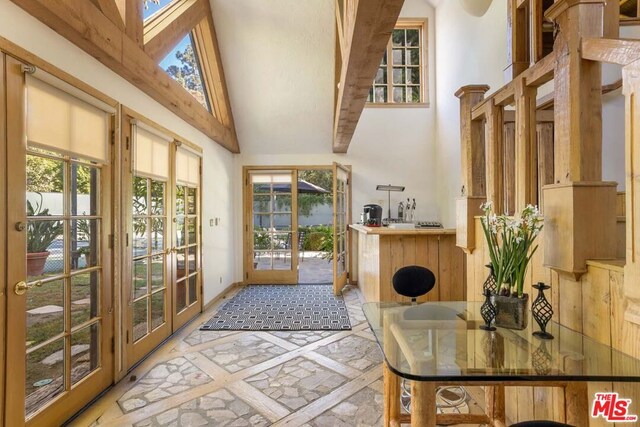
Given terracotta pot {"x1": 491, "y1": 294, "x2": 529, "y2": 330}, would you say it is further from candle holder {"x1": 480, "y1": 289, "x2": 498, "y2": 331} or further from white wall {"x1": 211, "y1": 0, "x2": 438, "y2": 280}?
white wall {"x1": 211, "y1": 0, "x2": 438, "y2": 280}

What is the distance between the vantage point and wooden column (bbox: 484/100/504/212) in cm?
206

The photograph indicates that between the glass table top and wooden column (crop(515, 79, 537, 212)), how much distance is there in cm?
72

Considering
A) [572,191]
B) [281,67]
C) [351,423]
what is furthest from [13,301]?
[281,67]

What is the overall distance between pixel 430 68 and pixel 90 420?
618cm

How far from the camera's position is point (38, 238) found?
1775 mm

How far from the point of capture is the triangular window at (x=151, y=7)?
9.11 ft

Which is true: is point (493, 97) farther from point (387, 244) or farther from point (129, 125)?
point (129, 125)

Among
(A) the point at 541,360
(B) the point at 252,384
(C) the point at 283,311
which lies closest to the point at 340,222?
(C) the point at 283,311

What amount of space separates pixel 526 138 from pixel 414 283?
1.21 metres

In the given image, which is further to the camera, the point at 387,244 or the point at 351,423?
the point at 387,244

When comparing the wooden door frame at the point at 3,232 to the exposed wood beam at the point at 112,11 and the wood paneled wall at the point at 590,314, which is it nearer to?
the exposed wood beam at the point at 112,11

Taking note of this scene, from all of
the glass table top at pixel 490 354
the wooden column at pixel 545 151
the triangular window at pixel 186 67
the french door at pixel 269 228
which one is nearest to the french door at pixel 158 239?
the triangular window at pixel 186 67

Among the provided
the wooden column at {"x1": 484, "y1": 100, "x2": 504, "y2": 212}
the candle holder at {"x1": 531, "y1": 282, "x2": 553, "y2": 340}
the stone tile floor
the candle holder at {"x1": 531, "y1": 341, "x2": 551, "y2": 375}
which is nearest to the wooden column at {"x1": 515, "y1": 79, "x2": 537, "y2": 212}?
the wooden column at {"x1": 484, "y1": 100, "x2": 504, "y2": 212}

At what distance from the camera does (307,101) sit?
487cm
